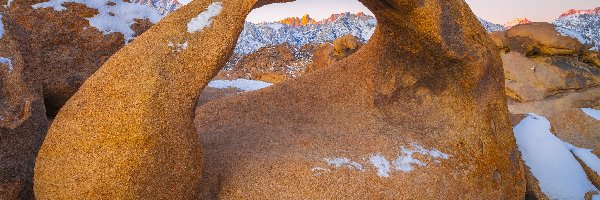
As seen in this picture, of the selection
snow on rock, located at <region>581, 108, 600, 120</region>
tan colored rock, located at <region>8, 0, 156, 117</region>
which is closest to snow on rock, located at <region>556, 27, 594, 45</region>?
snow on rock, located at <region>581, 108, 600, 120</region>

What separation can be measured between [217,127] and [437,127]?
1.54 m

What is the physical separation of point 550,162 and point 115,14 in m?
3.85

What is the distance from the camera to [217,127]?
3494 mm

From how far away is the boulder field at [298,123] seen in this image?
243cm

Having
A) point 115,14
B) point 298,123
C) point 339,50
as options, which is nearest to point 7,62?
point 115,14

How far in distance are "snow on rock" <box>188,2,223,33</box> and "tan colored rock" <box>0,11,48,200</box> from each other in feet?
3.37

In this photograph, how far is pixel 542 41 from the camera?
1094cm

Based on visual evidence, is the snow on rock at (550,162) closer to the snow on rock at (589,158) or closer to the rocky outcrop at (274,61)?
the snow on rock at (589,158)

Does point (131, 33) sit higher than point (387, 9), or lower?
lower

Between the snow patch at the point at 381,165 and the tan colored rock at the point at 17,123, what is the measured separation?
1.90 m

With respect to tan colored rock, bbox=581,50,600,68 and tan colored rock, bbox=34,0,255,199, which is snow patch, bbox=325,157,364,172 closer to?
tan colored rock, bbox=34,0,255,199

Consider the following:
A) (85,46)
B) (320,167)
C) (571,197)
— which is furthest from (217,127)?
(571,197)

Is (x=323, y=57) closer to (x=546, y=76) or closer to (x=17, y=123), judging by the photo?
(x=546, y=76)

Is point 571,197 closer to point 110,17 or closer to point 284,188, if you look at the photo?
point 284,188
